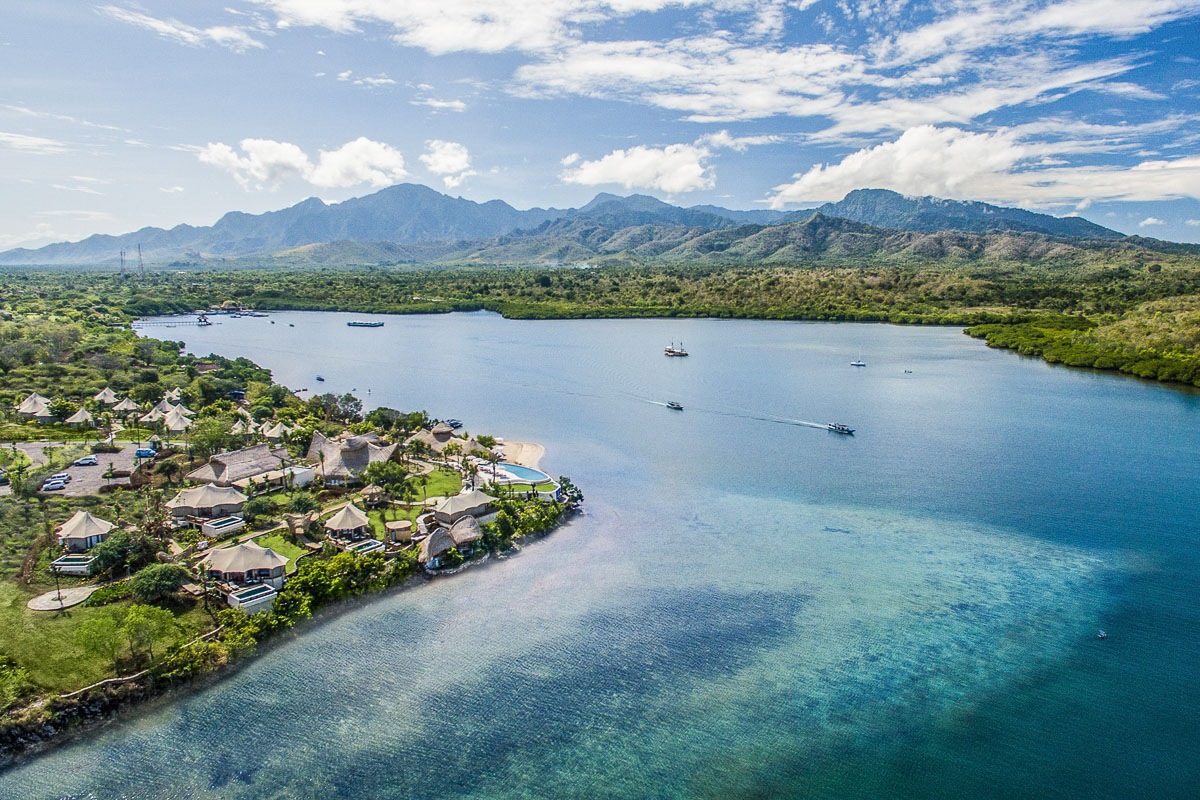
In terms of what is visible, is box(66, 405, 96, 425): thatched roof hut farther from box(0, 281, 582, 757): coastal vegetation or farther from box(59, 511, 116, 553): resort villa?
box(59, 511, 116, 553): resort villa

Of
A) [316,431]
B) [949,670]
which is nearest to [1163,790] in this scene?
[949,670]

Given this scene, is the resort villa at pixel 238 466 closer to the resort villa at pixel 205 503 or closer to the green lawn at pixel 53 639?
the resort villa at pixel 205 503

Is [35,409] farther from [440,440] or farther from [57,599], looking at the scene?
[57,599]

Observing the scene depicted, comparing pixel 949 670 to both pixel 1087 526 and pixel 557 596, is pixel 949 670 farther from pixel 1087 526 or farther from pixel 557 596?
pixel 1087 526

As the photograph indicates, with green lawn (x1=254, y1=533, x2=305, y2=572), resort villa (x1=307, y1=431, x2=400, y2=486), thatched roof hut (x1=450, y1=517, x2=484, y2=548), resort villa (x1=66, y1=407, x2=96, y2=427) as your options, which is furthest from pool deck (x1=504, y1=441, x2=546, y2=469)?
resort villa (x1=66, y1=407, x2=96, y2=427)

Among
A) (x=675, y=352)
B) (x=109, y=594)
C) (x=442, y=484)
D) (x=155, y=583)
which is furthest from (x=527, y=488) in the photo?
(x=675, y=352)
